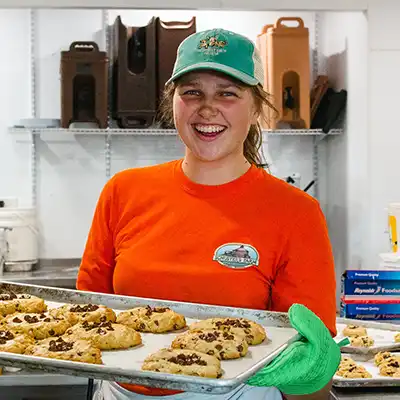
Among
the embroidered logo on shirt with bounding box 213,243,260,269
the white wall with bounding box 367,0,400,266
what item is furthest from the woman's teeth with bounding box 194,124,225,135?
the white wall with bounding box 367,0,400,266

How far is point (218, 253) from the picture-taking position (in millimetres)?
1495

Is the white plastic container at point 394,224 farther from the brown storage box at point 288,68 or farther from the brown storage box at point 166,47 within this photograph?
the brown storage box at point 166,47

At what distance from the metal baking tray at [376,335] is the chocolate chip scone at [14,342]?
1.02 meters

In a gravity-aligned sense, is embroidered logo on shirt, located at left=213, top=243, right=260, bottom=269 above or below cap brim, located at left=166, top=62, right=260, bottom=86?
below

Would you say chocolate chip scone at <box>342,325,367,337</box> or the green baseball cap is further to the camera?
chocolate chip scone at <box>342,325,367,337</box>

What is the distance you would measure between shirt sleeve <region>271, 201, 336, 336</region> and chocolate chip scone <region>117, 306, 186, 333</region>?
243 mm

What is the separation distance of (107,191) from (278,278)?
1.61 feet

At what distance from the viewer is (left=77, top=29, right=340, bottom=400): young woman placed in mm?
1473

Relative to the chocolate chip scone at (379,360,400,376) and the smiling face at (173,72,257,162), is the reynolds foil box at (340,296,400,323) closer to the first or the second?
the chocolate chip scone at (379,360,400,376)

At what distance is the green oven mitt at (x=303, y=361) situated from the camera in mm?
1200

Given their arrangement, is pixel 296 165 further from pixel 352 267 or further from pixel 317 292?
pixel 317 292

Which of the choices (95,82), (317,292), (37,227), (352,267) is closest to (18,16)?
(95,82)

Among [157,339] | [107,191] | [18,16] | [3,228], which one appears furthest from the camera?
[18,16]

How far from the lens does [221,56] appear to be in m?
1.49
